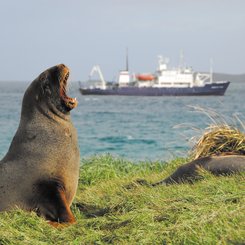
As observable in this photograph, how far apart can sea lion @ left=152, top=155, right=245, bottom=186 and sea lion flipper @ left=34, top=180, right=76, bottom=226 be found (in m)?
1.86

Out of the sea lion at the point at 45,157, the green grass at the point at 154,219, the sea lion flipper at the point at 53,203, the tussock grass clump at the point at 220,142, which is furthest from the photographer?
the tussock grass clump at the point at 220,142

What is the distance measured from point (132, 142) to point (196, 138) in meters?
22.5

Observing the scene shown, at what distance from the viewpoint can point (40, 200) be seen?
6477mm

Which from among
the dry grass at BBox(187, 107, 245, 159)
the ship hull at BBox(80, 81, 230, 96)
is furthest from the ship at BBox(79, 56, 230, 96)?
the dry grass at BBox(187, 107, 245, 159)

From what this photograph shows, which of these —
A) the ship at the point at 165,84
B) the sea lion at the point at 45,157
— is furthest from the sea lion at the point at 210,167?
the ship at the point at 165,84

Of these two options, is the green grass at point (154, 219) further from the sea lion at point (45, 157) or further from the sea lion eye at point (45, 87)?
the sea lion eye at point (45, 87)

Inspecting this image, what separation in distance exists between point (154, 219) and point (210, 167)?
270 centimetres

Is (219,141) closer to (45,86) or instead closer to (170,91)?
(45,86)

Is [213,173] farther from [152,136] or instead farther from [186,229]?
[152,136]

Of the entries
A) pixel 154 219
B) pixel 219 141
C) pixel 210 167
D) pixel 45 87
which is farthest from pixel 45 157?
pixel 219 141

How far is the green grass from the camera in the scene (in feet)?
16.2

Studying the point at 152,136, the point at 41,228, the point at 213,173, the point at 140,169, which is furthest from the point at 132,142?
the point at 41,228

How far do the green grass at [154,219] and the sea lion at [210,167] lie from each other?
0.39m

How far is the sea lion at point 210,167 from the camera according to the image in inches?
313
